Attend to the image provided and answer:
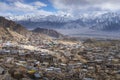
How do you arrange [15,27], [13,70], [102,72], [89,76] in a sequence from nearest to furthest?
[13,70]
[89,76]
[102,72]
[15,27]

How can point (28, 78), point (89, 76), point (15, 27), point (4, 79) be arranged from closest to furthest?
point (4, 79), point (28, 78), point (89, 76), point (15, 27)

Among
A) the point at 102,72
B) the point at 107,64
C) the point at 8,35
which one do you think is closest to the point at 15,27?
the point at 8,35

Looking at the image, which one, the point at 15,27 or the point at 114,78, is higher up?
the point at 15,27

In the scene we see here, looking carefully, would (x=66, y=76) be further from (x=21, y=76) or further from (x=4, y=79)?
(x=4, y=79)

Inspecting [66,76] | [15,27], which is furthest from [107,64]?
[15,27]

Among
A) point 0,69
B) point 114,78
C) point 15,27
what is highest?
point 15,27

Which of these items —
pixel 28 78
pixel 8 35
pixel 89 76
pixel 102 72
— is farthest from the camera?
pixel 8 35

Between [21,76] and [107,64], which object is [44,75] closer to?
[21,76]

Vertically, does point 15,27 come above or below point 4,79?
above

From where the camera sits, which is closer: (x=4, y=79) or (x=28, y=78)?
(x=4, y=79)

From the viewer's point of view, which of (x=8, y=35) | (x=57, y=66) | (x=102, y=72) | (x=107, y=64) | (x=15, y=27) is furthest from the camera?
(x=15, y=27)
